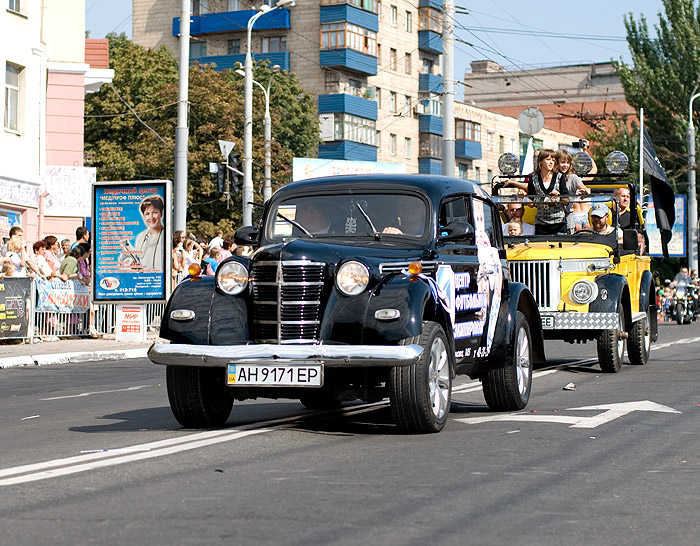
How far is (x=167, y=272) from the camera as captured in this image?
24594 mm

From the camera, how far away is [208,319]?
31.7 feet

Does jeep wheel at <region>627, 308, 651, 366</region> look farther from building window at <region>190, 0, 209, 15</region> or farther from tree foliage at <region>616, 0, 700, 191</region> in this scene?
building window at <region>190, 0, 209, 15</region>

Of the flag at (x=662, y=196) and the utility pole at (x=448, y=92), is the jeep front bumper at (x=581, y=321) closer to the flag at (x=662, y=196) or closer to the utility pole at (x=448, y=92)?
the flag at (x=662, y=196)

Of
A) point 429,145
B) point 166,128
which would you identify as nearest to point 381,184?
point 166,128

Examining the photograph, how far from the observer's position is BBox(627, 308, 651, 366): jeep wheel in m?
18.2

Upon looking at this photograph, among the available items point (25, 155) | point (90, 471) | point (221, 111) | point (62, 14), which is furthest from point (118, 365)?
point (221, 111)

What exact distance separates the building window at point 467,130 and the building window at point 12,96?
59.6 m

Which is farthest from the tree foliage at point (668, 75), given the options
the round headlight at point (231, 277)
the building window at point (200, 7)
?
the round headlight at point (231, 277)

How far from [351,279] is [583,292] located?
7.75 metres

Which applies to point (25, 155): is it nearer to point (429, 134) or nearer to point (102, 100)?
point (102, 100)

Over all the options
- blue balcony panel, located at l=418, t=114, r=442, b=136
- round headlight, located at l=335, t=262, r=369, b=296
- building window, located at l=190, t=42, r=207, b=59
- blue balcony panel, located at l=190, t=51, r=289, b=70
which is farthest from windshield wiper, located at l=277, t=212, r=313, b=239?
blue balcony panel, located at l=418, t=114, r=442, b=136

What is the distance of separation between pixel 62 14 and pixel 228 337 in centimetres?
3360

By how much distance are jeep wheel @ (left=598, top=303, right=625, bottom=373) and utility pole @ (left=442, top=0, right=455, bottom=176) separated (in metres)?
14.2

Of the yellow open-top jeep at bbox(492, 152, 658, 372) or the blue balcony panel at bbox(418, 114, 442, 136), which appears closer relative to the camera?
the yellow open-top jeep at bbox(492, 152, 658, 372)
